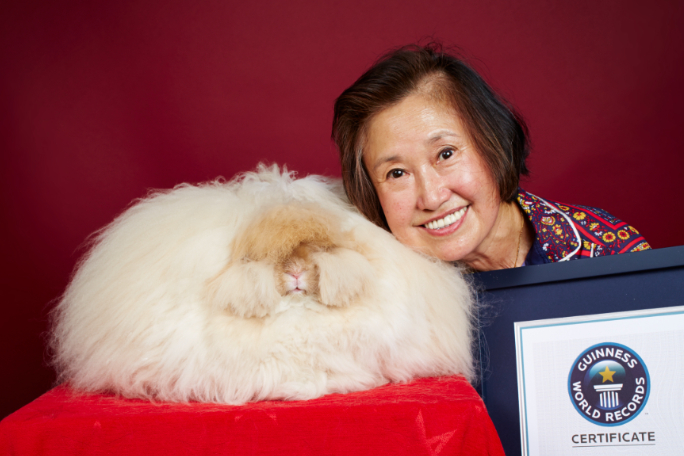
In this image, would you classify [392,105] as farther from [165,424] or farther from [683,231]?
[683,231]

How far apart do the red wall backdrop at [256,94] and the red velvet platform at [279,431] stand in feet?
4.09

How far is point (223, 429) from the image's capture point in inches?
35.1

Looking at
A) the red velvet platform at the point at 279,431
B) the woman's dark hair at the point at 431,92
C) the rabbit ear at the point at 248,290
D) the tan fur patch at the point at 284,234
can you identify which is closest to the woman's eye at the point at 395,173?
the woman's dark hair at the point at 431,92

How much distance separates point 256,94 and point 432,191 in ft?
3.64

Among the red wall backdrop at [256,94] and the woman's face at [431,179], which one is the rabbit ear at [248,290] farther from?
the red wall backdrop at [256,94]

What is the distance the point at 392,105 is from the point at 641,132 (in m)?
1.25

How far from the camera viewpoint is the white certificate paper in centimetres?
98

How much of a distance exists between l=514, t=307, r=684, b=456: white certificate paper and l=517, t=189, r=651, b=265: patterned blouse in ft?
1.60

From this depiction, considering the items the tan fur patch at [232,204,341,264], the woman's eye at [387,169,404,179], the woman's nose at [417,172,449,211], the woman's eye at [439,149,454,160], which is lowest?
the tan fur patch at [232,204,341,264]

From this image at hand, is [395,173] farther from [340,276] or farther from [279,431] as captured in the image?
[279,431]

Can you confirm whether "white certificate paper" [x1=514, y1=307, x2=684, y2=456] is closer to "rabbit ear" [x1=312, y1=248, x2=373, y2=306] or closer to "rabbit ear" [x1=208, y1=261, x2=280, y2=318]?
"rabbit ear" [x1=312, y1=248, x2=373, y2=306]

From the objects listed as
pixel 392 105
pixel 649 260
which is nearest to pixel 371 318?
pixel 649 260

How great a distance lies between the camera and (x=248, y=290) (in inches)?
39.2

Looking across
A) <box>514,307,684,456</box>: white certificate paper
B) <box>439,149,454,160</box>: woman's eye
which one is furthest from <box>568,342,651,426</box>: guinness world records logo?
<box>439,149,454,160</box>: woman's eye
